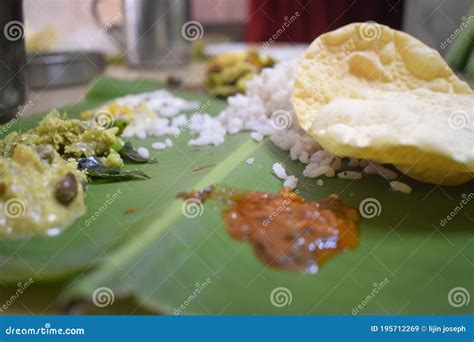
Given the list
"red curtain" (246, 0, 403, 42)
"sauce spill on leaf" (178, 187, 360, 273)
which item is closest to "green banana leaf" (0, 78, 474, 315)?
"sauce spill on leaf" (178, 187, 360, 273)

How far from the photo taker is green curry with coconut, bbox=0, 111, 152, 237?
2.79ft

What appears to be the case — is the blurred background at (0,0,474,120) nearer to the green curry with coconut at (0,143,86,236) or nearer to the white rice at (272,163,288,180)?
the green curry with coconut at (0,143,86,236)

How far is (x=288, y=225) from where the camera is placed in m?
0.88

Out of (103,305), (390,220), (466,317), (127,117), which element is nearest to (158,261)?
(103,305)

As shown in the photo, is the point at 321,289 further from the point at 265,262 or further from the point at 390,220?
the point at 390,220

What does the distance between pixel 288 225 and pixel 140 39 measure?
138cm

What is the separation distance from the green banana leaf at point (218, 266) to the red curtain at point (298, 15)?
1115 mm

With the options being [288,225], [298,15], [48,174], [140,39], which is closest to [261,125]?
[288,225]

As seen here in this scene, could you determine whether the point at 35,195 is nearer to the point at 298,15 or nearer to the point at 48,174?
the point at 48,174

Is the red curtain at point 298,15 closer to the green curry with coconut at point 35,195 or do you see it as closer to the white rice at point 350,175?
the white rice at point 350,175

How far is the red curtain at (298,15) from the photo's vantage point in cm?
214

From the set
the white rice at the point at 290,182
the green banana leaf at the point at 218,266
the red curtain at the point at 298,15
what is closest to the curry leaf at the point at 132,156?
the green banana leaf at the point at 218,266

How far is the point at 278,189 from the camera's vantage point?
97cm

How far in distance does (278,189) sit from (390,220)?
0.67 ft
